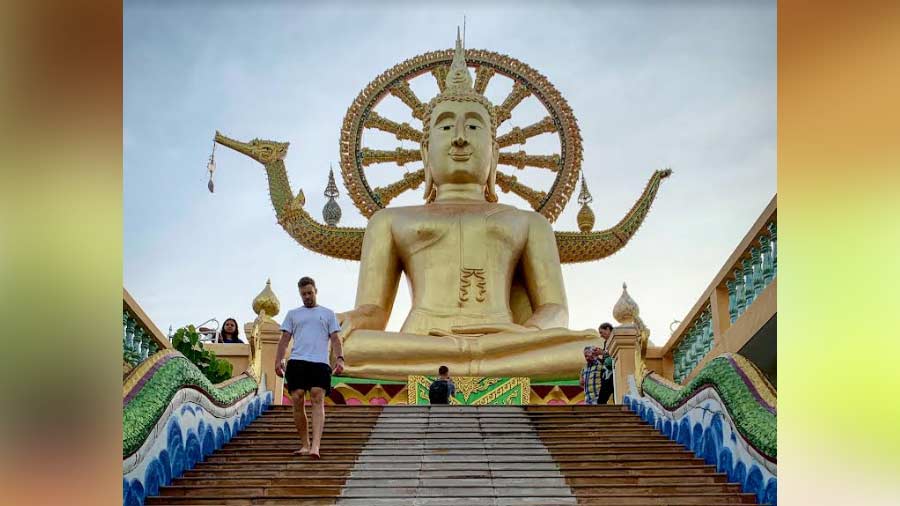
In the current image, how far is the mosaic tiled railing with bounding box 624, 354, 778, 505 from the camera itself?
22.4 ft

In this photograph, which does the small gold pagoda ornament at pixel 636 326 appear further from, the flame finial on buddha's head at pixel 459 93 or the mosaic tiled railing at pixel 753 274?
the flame finial on buddha's head at pixel 459 93

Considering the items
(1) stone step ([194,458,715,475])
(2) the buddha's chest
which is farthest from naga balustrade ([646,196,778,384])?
(1) stone step ([194,458,715,475])

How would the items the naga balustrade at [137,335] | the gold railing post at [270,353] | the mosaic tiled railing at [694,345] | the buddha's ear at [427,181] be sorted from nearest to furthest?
1. the naga balustrade at [137,335]
2. the gold railing post at [270,353]
3. the mosaic tiled railing at [694,345]
4. the buddha's ear at [427,181]

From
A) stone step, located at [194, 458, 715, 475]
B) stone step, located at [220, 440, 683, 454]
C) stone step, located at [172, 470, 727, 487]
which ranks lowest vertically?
stone step, located at [172, 470, 727, 487]

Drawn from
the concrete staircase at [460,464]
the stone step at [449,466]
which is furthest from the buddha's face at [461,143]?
the stone step at [449,466]

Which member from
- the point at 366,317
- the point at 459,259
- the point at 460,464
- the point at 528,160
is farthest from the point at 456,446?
the point at 528,160

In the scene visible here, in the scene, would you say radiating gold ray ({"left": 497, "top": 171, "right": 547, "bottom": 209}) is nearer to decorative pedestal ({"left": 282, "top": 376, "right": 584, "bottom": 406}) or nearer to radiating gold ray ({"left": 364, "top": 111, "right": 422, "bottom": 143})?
radiating gold ray ({"left": 364, "top": 111, "right": 422, "bottom": 143})

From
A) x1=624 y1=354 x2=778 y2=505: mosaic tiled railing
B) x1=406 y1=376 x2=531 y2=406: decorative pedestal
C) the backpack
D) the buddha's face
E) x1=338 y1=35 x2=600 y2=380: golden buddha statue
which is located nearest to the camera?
x1=624 y1=354 x2=778 y2=505: mosaic tiled railing

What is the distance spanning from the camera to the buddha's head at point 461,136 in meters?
16.0

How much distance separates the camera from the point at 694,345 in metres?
13.2

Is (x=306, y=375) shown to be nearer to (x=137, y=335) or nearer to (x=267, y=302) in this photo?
(x=137, y=335)

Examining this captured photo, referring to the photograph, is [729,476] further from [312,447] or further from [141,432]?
[141,432]

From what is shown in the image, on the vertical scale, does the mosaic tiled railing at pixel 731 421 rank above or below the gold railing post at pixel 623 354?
below

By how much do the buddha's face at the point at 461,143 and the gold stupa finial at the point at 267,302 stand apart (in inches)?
137
